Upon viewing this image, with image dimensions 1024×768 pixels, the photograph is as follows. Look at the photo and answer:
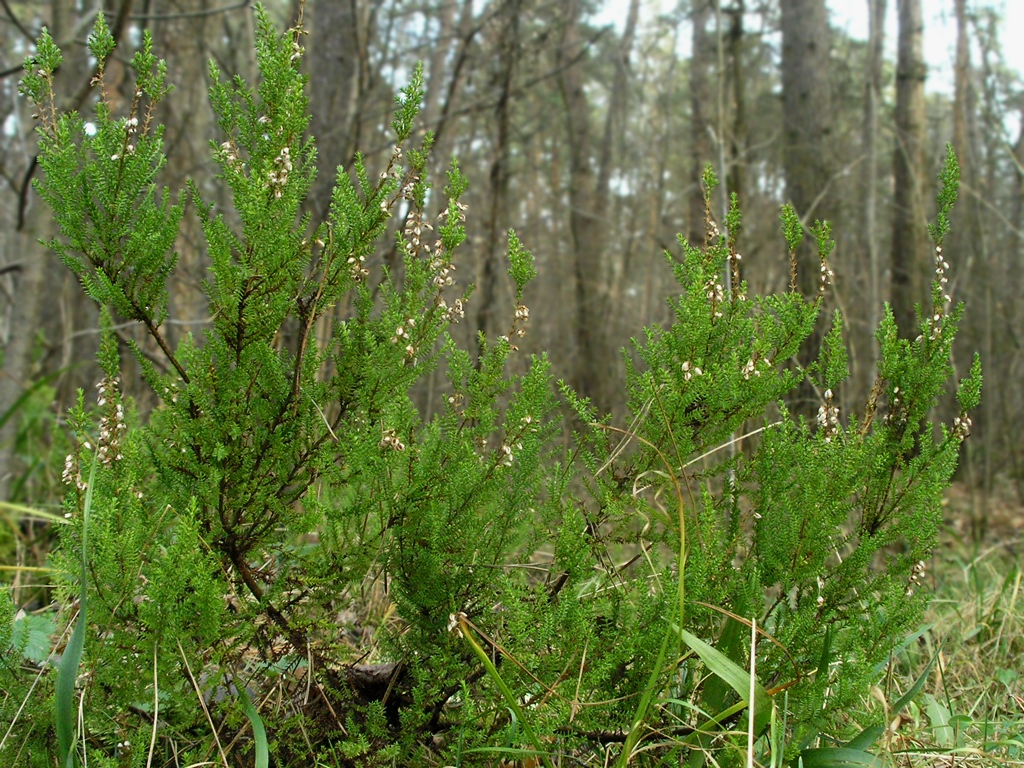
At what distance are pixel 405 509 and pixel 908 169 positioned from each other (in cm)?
761

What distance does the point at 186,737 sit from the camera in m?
1.55

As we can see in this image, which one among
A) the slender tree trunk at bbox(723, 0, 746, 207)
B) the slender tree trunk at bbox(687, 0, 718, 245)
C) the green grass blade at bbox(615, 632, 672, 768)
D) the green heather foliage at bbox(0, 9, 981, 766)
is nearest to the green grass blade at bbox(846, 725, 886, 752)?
the green heather foliage at bbox(0, 9, 981, 766)

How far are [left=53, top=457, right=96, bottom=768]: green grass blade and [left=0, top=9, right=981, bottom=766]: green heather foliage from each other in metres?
0.05

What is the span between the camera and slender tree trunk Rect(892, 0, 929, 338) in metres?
7.14

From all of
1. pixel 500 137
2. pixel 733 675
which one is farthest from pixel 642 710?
pixel 500 137

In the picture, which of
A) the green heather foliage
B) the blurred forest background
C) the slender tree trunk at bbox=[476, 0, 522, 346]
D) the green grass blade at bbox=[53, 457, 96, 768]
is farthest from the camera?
the slender tree trunk at bbox=[476, 0, 522, 346]

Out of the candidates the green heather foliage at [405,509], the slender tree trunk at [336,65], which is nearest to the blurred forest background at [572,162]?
the slender tree trunk at [336,65]

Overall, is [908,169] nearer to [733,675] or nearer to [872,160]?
[872,160]

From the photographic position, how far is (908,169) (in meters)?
7.71

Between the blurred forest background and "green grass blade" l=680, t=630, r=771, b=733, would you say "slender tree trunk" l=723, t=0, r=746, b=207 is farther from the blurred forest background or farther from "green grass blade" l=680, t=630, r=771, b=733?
"green grass blade" l=680, t=630, r=771, b=733

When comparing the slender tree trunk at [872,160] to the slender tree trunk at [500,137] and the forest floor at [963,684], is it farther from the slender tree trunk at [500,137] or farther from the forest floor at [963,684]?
the slender tree trunk at [500,137]

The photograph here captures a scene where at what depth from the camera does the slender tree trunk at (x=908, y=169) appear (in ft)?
23.4

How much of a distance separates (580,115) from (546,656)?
462 inches

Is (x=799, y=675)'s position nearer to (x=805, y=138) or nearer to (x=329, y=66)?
(x=329, y=66)
